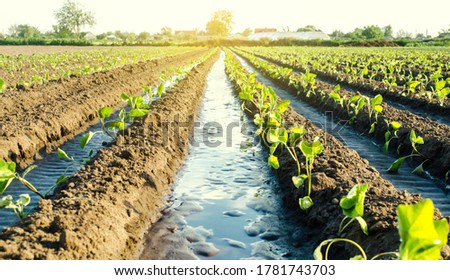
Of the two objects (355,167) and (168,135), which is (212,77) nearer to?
(168,135)

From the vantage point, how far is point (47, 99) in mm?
9641

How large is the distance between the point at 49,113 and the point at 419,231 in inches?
268

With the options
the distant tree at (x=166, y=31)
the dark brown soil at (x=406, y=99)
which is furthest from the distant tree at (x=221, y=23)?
the dark brown soil at (x=406, y=99)

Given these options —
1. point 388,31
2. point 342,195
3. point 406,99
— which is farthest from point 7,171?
point 388,31

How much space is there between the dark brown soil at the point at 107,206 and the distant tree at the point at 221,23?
326 ft

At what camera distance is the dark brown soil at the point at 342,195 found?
323cm

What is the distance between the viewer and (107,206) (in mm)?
3775

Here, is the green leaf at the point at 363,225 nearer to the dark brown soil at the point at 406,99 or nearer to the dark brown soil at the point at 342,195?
the dark brown soil at the point at 342,195

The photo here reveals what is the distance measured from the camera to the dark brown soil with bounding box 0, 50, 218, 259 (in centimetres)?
303

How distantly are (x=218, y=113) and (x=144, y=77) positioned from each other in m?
6.42

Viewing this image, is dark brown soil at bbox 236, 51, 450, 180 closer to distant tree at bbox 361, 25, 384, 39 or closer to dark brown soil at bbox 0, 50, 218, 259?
dark brown soil at bbox 0, 50, 218, 259

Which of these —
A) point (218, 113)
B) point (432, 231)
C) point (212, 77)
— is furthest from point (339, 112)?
point (212, 77)

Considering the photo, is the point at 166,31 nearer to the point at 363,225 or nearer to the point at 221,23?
the point at 221,23

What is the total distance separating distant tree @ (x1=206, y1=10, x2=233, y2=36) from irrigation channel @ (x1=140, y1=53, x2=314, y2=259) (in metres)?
98.8
